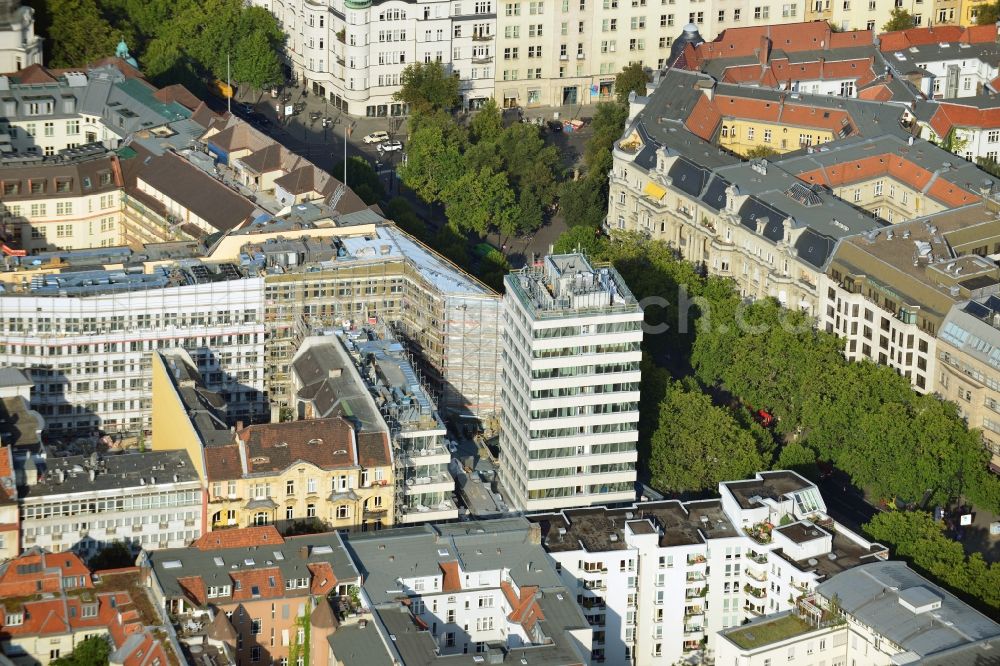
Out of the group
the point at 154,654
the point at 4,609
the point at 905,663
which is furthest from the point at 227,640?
the point at 905,663

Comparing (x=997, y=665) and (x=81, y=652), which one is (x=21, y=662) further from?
(x=997, y=665)

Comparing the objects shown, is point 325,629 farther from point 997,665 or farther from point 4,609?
point 997,665

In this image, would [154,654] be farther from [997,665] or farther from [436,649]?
[997,665]

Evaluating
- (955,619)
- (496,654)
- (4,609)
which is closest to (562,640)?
(496,654)

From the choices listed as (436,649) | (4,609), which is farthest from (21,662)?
(436,649)
